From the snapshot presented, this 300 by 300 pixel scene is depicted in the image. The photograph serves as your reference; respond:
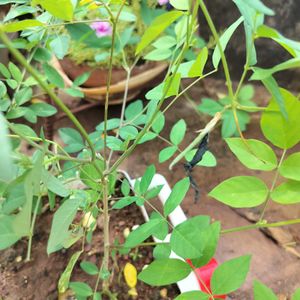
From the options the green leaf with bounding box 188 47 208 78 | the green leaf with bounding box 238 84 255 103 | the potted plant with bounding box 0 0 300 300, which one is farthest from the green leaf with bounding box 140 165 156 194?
the green leaf with bounding box 238 84 255 103

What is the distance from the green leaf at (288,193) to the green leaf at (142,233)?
171mm


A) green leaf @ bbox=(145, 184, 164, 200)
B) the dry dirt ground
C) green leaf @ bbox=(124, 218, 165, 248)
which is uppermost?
green leaf @ bbox=(124, 218, 165, 248)

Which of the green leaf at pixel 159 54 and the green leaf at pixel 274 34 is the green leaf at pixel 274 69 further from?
the green leaf at pixel 159 54

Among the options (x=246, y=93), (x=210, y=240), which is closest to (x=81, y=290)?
(x=210, y=240)

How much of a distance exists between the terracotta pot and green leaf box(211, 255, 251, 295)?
793 mm

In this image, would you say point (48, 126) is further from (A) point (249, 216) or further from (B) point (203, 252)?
(B) point (203, 252)

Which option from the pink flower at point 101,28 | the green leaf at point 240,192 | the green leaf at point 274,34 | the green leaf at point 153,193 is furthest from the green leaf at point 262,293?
the pink flower at point 101,28

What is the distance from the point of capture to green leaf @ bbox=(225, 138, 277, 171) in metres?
0.56

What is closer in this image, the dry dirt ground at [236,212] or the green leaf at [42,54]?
the green leaf at [42,54]

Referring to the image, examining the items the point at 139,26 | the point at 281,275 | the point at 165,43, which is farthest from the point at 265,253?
the point at 139,26

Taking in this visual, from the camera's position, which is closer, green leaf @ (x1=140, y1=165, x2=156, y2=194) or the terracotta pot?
green leaf @ (x1=140, y1=165, x2=156, y2=194)

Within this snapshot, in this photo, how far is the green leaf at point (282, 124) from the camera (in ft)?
1.67

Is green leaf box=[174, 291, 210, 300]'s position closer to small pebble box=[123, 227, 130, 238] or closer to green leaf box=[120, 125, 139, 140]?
green leaf box=[120, 125, 139, 140]

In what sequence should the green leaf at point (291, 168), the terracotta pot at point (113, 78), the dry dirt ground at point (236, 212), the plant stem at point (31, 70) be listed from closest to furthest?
the plant stem at point (31, 70)
the green leaf at point (291, 168)
the dry dirt ground at point (236, 212)
the terracotta pot at point (113, 78)
